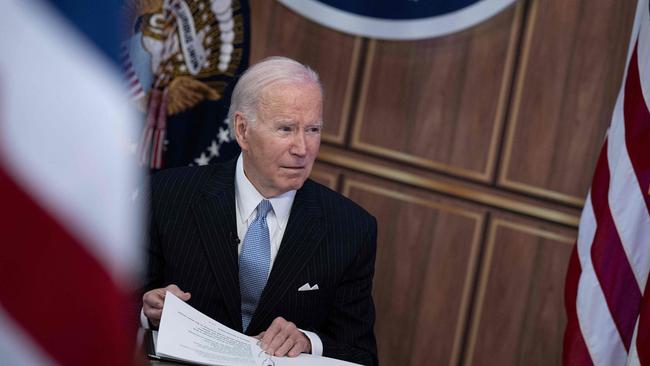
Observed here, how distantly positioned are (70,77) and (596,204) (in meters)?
2.63

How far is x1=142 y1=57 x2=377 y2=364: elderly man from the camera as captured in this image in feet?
7.62

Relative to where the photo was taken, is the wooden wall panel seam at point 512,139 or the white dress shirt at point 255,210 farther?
the wooden wall panel seam at point 512,139

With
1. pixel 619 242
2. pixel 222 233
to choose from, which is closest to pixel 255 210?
pixel 222 233

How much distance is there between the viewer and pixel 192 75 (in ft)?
12.5

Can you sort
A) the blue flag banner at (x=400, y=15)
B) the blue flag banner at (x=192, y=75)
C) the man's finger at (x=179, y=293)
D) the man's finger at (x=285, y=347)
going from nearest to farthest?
the man's finger at (x=285, y=347), the man's finger at (x=179, y=293), the blue flag banner at (x=400, y=15), the blue flag banner at (x=192, y=75)

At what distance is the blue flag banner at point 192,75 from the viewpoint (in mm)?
3781

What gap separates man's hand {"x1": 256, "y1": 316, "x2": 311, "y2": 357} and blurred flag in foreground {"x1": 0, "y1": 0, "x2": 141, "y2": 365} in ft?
3.86

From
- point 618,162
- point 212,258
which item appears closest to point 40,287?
point 212,258

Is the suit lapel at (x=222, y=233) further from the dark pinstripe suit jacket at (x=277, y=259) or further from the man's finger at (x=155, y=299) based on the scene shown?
the man's finger at (x=155, y=299)

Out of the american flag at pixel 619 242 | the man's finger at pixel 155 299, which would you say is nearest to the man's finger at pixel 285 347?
the man's finger at pixel 155 299

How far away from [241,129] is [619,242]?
1395 millimetres

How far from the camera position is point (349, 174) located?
153 inches

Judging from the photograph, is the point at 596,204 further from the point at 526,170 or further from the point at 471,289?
the point at 471,289

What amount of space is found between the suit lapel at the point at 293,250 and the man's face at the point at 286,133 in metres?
0.11
